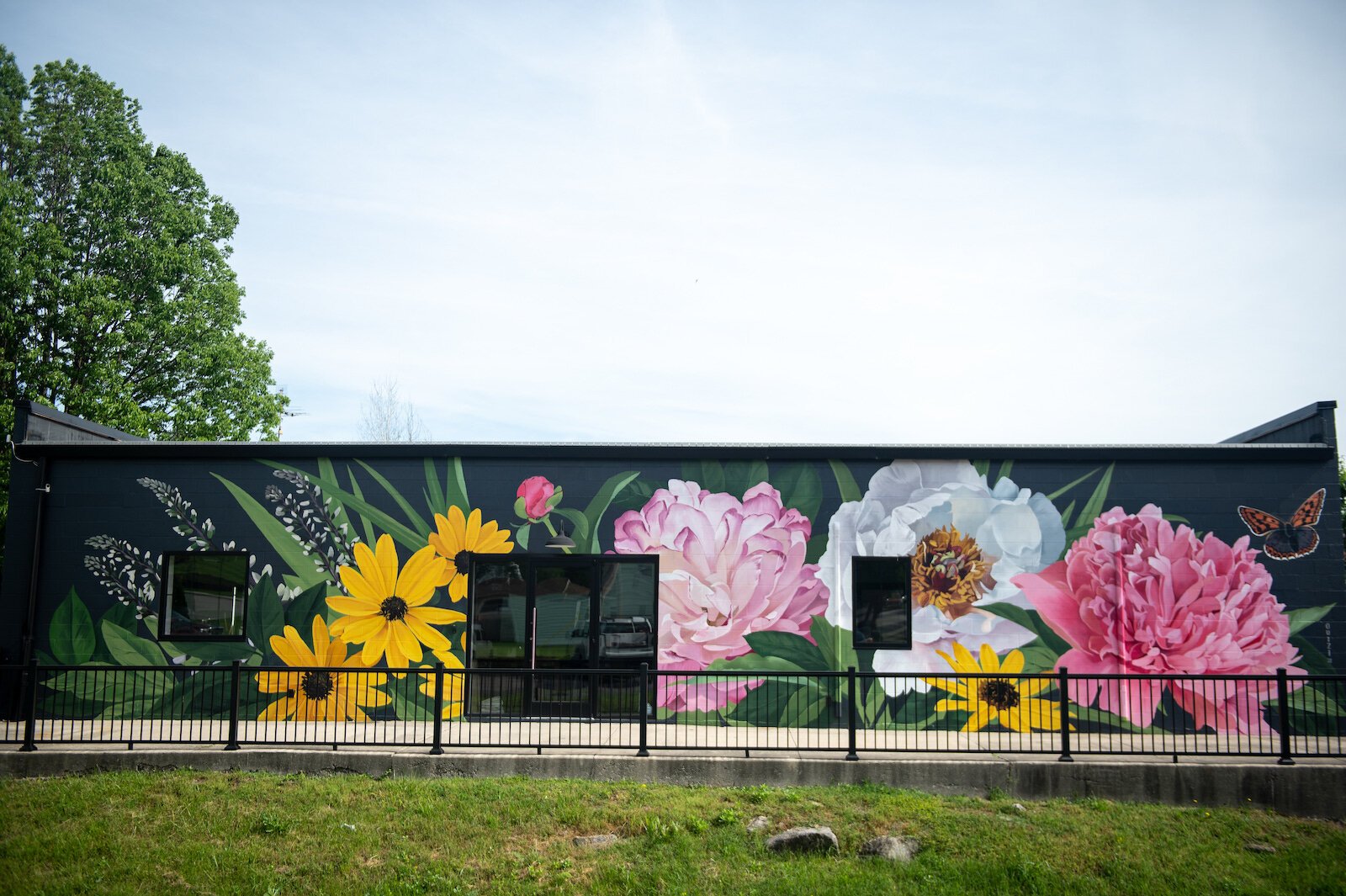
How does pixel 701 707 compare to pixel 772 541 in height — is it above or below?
below

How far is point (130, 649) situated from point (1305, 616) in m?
16.6

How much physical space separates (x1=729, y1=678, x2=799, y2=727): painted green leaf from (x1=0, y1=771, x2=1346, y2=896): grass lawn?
260cm

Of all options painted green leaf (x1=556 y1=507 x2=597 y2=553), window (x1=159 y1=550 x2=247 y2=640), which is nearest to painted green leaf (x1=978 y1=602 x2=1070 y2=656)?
painted green leaf (x1=556 y1=507 x2=597 y2=553)

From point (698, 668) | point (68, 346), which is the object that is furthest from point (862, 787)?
point (68, 346)

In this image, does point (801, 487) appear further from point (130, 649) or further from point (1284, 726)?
point (130, 649)

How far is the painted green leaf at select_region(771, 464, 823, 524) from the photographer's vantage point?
47.0 ft

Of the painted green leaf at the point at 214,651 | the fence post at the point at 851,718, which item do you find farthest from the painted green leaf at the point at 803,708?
the painted green leaf at the point at 214,651

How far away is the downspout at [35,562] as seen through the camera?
46.8 ft

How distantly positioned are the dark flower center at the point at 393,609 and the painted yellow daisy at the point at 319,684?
2.33 ft

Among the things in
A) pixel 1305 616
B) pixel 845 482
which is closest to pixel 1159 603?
pixel 1305 616

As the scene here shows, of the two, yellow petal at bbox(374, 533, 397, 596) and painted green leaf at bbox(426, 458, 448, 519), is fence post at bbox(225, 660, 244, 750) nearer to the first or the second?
yellow petal at bbox(374, 533, 397, 596)

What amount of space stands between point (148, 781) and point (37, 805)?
106 centimetres

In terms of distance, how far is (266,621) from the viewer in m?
14.3

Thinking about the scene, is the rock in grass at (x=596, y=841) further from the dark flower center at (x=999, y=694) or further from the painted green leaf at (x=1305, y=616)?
the painted green leaf at (x=1305, y=616)
